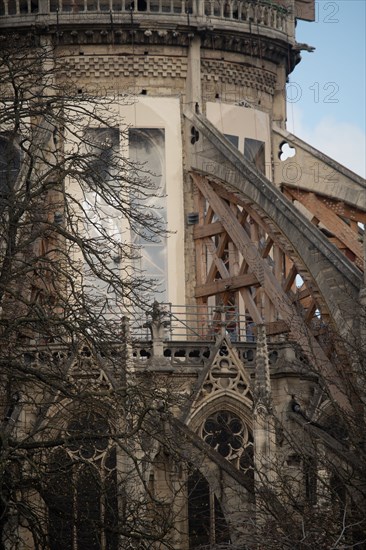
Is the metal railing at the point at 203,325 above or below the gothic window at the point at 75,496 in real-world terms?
above

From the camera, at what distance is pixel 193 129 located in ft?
165

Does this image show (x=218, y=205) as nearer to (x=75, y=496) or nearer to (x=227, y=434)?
(x=227, y=434)

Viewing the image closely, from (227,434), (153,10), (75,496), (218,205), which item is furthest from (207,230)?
(75,496)

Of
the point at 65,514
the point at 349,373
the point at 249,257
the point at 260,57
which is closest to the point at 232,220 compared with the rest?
the point at 249,257

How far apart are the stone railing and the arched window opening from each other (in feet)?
32.5

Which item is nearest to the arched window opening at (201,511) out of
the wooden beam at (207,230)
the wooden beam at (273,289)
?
the wooden beam at (273,289)

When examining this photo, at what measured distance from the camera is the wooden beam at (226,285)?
47.8 m

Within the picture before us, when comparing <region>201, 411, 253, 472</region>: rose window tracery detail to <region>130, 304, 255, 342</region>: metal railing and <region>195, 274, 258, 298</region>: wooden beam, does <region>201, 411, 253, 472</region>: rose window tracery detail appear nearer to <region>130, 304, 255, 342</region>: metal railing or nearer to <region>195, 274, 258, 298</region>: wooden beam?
<region>130, 304, 255, 342</region>: metal railing

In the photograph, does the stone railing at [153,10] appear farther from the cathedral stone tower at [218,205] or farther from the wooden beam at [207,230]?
the wooden beam at [207,230]

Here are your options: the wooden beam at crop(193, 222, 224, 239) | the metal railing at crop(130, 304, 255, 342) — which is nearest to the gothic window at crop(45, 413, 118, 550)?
the metal railing at crop(130, 304, 255, 342)

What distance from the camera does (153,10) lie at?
4981 centimetres

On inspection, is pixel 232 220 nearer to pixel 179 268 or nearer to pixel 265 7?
pixel 179 268

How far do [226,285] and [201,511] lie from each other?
4.98m

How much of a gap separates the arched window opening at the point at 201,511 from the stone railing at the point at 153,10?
9.90 metres
